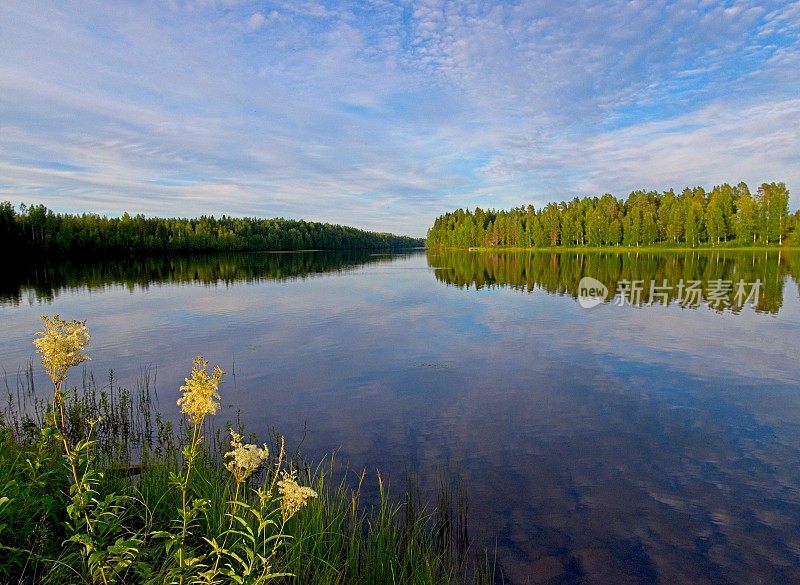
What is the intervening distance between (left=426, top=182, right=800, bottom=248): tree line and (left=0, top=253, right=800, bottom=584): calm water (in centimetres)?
11954

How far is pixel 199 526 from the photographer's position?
6145 millimetres

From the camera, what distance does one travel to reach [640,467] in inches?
427

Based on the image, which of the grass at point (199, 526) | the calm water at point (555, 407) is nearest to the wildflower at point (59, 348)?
the grass at point (199, 526)

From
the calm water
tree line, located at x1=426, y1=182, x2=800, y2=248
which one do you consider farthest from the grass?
tree line, located at x1=426, y1=182, x2=800, y2=248

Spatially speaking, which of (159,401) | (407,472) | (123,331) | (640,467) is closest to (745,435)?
(640,467)

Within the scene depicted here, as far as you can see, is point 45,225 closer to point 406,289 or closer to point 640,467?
point 406,289

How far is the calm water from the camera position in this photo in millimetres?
8445

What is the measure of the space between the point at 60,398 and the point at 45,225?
7102 inches

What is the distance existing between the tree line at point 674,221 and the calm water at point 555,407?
392ft

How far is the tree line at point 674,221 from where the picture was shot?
12812 centimetres
